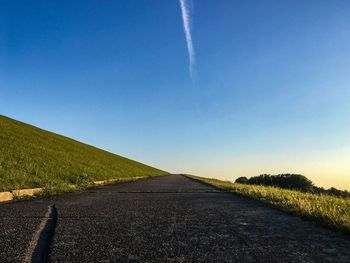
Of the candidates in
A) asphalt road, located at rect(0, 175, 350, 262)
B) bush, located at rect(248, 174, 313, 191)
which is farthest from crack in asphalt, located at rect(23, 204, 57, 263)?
bush, located at rect(248, 174, 313, 191)

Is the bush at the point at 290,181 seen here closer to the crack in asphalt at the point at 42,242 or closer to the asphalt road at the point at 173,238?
the asphalt road at the point at 173,238

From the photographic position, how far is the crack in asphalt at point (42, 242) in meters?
4.17

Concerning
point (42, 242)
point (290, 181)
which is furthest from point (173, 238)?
point (290, 181)

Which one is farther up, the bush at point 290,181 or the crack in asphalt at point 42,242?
the bush at point 290,181

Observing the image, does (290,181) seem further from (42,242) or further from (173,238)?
(42,242)

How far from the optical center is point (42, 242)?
16.1ft

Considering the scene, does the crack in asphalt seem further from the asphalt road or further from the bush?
the bush

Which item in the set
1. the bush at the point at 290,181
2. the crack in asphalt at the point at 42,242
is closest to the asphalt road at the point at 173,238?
the crack in asphalt at the point at 42,242

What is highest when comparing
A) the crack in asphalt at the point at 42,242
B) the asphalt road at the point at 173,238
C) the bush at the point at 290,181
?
the bush at the point at 290,181

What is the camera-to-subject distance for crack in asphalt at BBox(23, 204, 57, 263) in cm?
417

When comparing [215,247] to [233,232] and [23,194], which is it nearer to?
[233,232]

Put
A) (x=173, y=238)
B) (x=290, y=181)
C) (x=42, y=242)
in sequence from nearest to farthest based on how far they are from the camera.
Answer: (x=42, y=242) → (x=173, y=238) → (x=290, y=181)

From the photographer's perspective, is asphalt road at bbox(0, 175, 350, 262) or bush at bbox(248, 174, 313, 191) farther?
bush at bbox(248, 174, 313, 191)

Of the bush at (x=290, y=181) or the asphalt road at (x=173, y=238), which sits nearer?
the asphalt road at (x=173, y=238)
